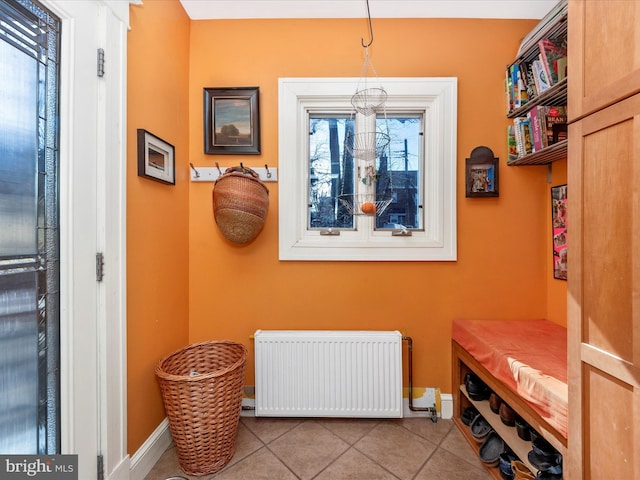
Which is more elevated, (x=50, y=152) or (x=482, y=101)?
(x=482, y=101)

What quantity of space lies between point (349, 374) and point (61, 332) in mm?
1428

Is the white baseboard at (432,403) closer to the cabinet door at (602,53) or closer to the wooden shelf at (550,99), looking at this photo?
the cabinet door at (602,53)

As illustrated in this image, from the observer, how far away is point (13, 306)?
2.89 ft

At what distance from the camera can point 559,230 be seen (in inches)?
67.9

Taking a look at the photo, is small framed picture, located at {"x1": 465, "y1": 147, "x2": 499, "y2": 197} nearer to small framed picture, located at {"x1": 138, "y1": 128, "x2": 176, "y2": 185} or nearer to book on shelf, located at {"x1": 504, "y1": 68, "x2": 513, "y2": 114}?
book on shelf, located at {"x1": 504, "y1": 68, "x2": 513, "y2": 114}

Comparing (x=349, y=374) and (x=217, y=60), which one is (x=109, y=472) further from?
(x=217, y=60)

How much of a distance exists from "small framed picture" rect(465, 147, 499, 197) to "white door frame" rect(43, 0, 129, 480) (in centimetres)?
202

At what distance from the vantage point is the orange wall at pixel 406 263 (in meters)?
1.84

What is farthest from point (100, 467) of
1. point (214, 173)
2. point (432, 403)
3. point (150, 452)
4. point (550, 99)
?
point (550, 99)

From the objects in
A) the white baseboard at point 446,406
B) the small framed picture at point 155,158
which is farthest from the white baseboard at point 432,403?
the small framed picture at point 155,158

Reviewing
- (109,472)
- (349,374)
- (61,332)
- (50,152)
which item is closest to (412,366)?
(349,374)

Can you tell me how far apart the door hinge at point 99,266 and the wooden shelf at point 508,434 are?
6.52 feet

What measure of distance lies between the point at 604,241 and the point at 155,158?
1.93 m

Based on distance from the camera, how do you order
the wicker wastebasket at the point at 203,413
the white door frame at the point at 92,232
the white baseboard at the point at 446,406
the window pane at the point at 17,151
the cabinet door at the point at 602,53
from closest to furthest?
the cabinet door at the point at 602,53 < the window pane at the point at 17,151 < the white door frame at the point at 92,232 < the wicker wastebasket at the point at 203,413 < the white baseboard at the point at 446,406
